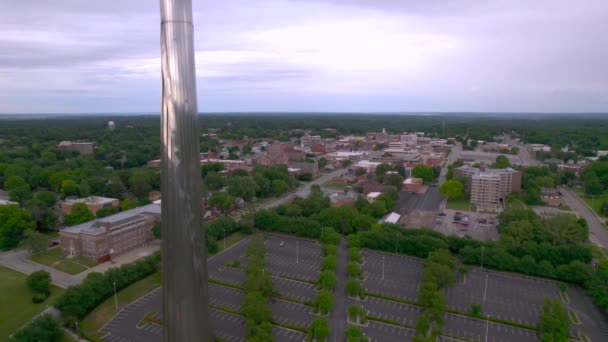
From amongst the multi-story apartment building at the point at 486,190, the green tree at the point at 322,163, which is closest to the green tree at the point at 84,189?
the green tree at the point at 322,163

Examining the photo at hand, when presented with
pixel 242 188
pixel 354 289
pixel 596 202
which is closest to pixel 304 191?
pixel 242 188

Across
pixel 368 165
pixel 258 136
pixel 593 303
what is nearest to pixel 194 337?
pixel 593 303

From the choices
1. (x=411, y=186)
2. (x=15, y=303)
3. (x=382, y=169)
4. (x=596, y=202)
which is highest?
(x=382, y=169)

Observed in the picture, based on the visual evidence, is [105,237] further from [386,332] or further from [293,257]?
[386,332]

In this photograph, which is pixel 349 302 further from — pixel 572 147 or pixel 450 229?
pixel 572 147

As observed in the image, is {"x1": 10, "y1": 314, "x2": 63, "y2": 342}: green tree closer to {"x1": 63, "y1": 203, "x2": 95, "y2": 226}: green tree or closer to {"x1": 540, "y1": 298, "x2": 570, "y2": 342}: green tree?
{"x1": 63, "y1": 203, "x2": 95, "y2": 226}: green tree
